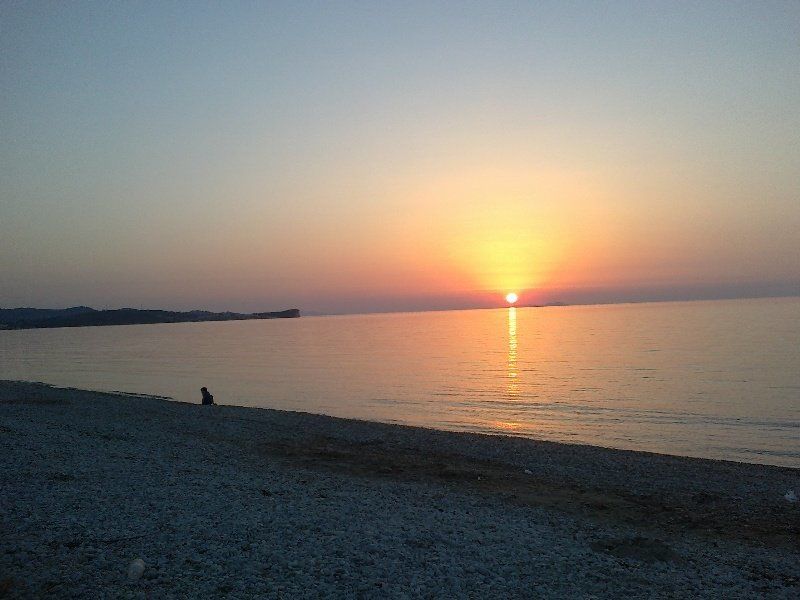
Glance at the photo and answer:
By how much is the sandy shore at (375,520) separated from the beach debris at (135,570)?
0.11 m

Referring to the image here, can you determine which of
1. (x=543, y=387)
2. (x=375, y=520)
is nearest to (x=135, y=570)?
(x=375, y=520)

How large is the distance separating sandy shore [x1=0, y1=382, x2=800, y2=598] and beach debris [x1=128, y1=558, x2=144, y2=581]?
0.11 m

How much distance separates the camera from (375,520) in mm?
12789

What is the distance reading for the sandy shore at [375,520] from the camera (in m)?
9.50

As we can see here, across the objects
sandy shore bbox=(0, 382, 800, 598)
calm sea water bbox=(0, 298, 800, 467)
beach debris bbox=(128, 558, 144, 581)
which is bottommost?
calm sea water bbox=(0, 298, 800, 467)

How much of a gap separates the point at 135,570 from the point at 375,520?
5276 millimetres

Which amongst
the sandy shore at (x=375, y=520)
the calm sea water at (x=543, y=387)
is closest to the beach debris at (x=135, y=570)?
the sandy shore at (x=375, y=520)

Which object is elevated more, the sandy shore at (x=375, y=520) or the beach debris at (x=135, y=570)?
the beach debris at (x=135, y=570)

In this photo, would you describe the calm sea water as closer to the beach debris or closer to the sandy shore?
the sandy shore

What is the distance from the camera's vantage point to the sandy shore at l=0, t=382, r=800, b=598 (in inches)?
374

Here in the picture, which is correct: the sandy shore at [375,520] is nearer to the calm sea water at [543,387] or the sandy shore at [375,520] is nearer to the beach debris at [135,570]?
the beach debris at [135,570]

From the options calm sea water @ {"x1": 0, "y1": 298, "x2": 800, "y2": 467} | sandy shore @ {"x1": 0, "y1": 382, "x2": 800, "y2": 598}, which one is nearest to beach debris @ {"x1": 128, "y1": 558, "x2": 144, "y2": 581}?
sandy shore @ {"x1": 0, "y1": 382, "x2": 800, "y2": 598}

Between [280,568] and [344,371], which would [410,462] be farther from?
[344,371]

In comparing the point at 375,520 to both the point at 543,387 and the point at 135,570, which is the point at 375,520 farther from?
the point at 543,387
